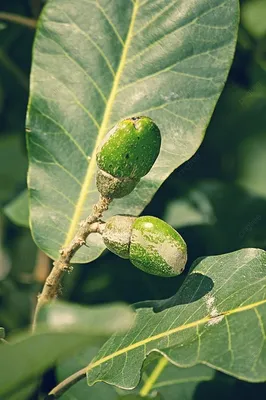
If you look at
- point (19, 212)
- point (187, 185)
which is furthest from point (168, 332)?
point (187, 185)

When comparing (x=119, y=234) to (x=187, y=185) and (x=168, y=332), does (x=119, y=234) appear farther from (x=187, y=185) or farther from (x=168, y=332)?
(x=187, y=185)

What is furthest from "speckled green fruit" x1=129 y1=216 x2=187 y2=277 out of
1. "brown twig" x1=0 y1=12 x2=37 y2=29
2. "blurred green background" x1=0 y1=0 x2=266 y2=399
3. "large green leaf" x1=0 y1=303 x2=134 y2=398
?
"brown twig" x1=0 y1=12 x2=37 y2=29

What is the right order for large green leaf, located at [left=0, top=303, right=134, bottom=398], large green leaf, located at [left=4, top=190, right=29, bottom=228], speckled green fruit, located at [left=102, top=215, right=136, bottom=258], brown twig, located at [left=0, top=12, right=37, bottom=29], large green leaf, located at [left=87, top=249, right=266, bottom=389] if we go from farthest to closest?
brown twig, located at [left=0, top=12, right=37, bottom=29]
large green leaf, located at [left=4, top=190, right=29, bottom=228]
speckled green fruit, located at [left=102, top=215, right=136, bottom=258]
large green leaf, located at [left=87, top=249, right=266, bottom=389]
large green leaf, located at [left=0, top=303, right=134, bottom=398]

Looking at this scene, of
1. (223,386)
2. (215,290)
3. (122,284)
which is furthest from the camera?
(122,284)

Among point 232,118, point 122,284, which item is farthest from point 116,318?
point 232,118

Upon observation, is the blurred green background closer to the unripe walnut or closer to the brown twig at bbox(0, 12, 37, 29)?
the brown twig at bbox(0, 12, 37, 29)

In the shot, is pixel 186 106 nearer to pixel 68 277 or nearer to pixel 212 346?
pixel 212 346

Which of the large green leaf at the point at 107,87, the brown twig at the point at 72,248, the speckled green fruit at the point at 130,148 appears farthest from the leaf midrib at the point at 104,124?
the speckled green fruit at the point at 130,148
